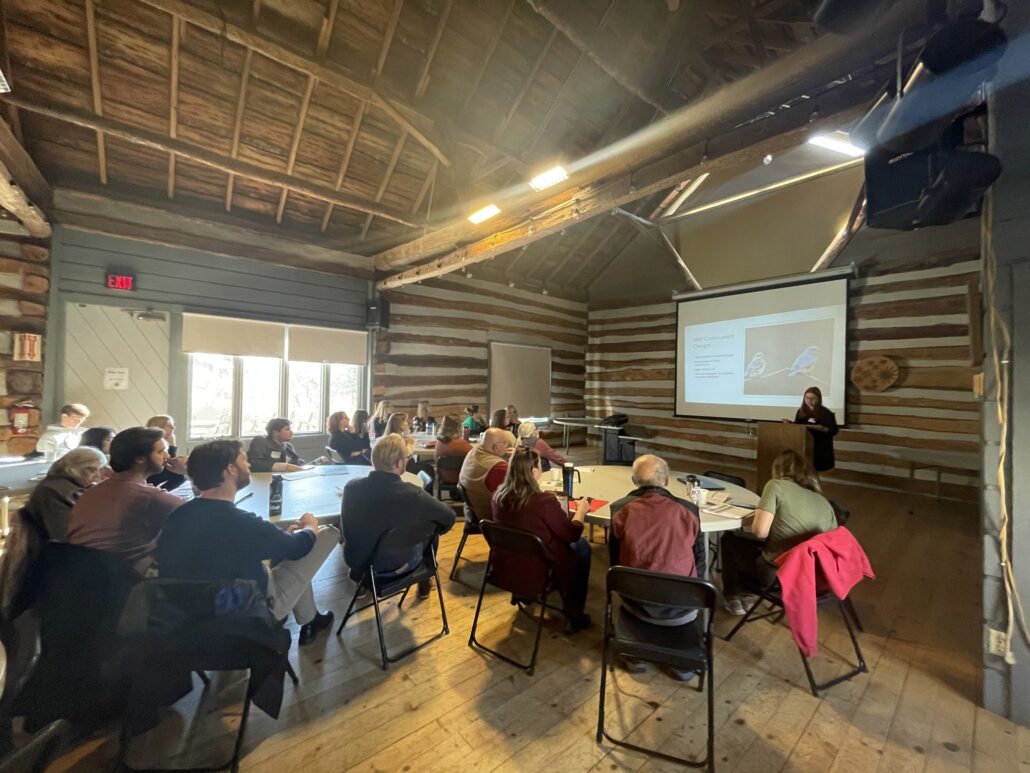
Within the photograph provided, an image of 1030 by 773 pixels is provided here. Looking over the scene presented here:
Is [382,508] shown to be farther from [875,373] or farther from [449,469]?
[875,373]

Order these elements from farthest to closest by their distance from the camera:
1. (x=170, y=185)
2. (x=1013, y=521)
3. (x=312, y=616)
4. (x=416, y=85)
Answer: (x=170, y=185) → (x=416, y=85) → (x=312, y=616) → (x=1013, y=521)

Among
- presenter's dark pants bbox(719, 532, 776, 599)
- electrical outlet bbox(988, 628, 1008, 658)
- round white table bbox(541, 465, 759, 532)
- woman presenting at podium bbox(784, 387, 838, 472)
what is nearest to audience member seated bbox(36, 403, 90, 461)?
round white table bbox(541, 465, 759, 532)

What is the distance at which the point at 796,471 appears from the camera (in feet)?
8.77

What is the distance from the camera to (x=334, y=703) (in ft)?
7.17

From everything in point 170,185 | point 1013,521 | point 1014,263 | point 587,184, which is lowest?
point 1013,521

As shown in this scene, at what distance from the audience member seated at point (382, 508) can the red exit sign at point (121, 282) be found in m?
4.73

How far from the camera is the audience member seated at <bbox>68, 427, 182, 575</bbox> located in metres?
1.90

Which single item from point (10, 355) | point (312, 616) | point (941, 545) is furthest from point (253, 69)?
point (941, 545)

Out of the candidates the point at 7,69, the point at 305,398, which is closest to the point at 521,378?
the point at 305,398

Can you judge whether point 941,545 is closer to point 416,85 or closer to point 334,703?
point 334,703

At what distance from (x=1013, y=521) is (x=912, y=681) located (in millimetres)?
1085

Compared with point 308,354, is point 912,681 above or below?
below

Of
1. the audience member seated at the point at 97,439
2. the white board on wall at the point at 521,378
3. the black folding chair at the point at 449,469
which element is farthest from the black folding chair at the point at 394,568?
the white board on wall at the point at 521,378

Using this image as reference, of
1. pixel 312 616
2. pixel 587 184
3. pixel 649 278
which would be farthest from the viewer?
pixel 649 278
